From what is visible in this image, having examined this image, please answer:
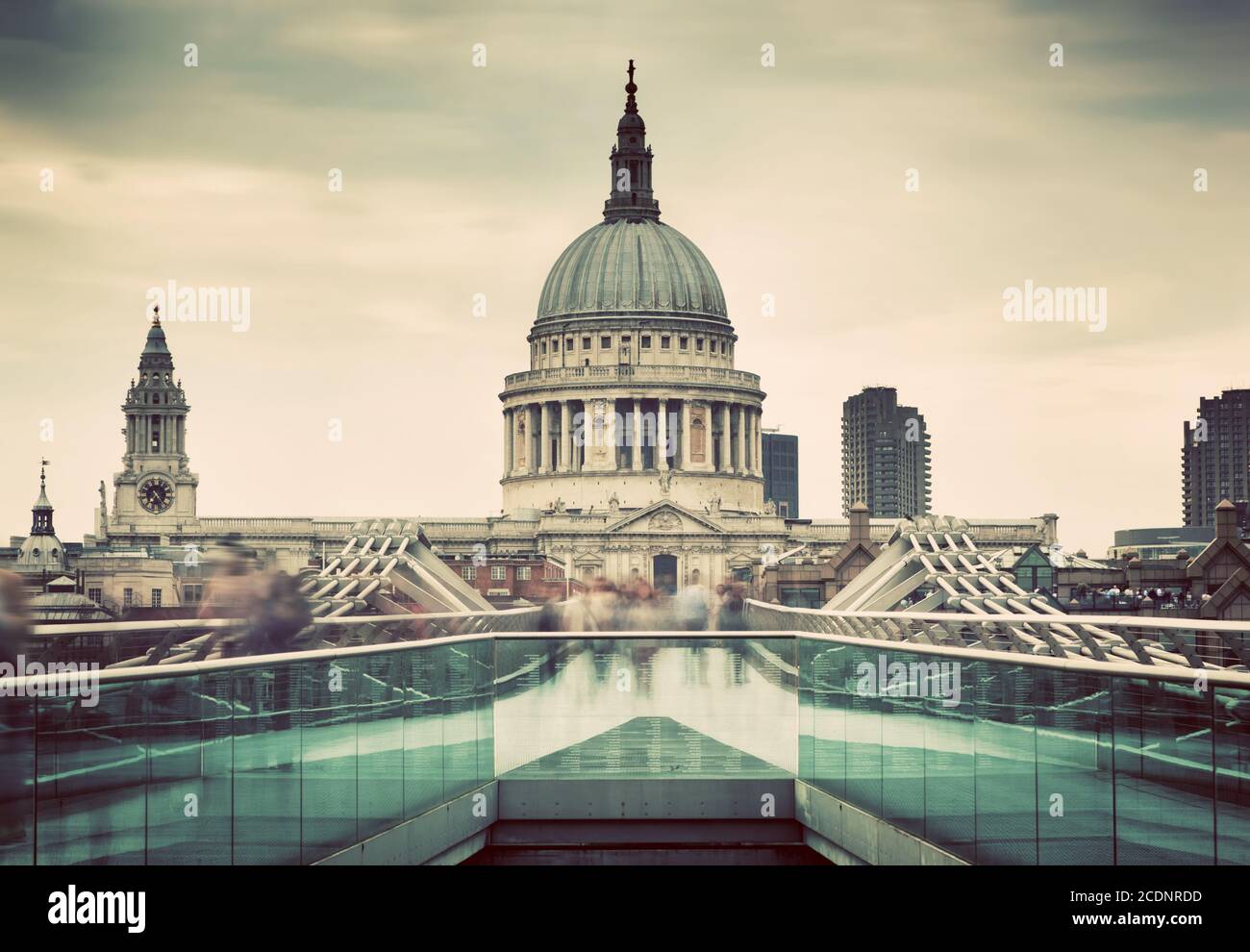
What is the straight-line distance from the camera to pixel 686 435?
191250 millimetres

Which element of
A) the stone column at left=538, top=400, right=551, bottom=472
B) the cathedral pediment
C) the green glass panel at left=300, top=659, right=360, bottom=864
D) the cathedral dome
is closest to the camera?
the green glass panel at left=300, top=659, right=360, bottom=864

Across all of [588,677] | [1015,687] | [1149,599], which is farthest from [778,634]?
[1149,599]

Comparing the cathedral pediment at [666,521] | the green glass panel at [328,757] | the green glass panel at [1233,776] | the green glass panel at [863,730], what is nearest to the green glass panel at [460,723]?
the green glass panel at [328,757]

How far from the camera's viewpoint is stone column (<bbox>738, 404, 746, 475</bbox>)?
7662 inches

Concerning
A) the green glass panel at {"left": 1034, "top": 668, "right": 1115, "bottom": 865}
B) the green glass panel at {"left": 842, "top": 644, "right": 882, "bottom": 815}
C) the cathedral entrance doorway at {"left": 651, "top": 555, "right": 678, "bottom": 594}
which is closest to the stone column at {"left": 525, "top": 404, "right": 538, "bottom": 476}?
the cathedral entrance doorway at {"left": 651, "top": 555, "right": 678, "bottom": 594}

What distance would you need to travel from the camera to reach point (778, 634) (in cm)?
2461

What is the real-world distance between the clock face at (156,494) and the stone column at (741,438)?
5185cm

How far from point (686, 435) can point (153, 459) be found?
47641 millimetres

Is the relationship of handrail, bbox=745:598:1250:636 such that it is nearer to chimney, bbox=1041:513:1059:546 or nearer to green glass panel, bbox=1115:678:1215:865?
green glass panel, bbox=1115:678:1215:865

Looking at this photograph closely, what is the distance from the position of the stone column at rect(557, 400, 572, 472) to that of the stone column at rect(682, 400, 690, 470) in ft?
33.6

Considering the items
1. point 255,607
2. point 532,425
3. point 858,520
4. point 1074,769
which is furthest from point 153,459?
point 1074,769

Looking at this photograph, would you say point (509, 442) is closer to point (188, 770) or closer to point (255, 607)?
point (255, 607)
